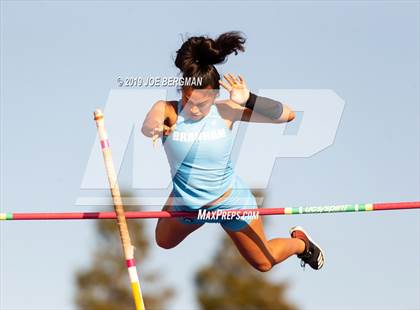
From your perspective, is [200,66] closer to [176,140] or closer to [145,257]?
[176,140]

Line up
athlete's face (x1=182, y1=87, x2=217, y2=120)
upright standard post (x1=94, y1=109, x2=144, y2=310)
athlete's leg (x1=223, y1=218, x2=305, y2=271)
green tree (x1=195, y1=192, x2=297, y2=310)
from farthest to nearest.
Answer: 1. green tree (x1=195, y1=192, x2=297, y2=310)
2. athlete's leg (x1=223, y1=218, x2=305, y2=271)
3. upright standard post (x1=94, y1=109, x2=144, y2=310)
4. athlete's face (x1=182, y1=87, x2=217, y2=120)

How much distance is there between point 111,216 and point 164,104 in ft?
4.54

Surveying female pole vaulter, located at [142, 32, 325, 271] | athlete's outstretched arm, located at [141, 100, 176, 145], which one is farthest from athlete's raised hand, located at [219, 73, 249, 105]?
athlete's outstretched arm, located at [141, 100, 176, 145]

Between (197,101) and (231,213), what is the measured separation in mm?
1237

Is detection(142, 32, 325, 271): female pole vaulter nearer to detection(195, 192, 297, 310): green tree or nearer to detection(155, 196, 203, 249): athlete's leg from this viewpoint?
detection(155, 196, 203, 249): athlete's leg

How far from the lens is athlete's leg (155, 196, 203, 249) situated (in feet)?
39.5

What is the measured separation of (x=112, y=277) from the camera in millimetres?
41344

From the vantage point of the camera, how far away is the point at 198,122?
11539mm

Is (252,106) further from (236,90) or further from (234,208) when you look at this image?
(234,208)

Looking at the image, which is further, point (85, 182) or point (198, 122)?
point (85, 182)

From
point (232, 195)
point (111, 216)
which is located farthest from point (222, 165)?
point (111, 216)

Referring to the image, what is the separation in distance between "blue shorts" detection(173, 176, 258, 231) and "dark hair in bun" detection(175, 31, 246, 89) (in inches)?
46.4

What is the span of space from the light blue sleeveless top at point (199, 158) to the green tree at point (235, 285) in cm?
2851

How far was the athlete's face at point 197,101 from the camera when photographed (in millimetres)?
11336
